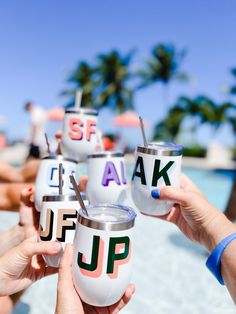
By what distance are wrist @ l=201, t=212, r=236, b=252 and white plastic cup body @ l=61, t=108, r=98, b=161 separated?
2.77 ft

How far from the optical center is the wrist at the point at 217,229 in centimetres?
156

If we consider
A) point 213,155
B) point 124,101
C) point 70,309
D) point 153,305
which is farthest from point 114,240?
point 124,101

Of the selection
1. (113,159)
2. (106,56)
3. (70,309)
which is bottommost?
(70,309)

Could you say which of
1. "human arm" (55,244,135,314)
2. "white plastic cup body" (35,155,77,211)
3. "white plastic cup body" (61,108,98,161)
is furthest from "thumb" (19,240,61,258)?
"white plastic cup body" (61,108,98,161)

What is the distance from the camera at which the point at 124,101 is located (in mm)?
34344

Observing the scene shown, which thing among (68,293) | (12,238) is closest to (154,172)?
(68,293)

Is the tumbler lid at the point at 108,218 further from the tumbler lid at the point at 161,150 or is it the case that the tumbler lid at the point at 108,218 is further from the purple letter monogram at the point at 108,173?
the purple letter monogram at the point at 108,173

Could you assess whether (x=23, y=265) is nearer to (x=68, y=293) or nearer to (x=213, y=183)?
(x=68, y=293)

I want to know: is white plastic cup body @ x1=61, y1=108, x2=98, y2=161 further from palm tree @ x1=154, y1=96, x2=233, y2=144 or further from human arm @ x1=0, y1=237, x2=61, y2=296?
palm tree @ x1=154, y1=96, x2=233, y2=144

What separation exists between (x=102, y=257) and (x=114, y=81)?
33.6 metres

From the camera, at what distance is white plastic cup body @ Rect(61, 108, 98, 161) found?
6.87ft

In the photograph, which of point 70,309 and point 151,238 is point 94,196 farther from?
point 151,238

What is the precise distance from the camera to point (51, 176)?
1788 millimetres

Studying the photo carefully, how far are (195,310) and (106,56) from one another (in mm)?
33068
